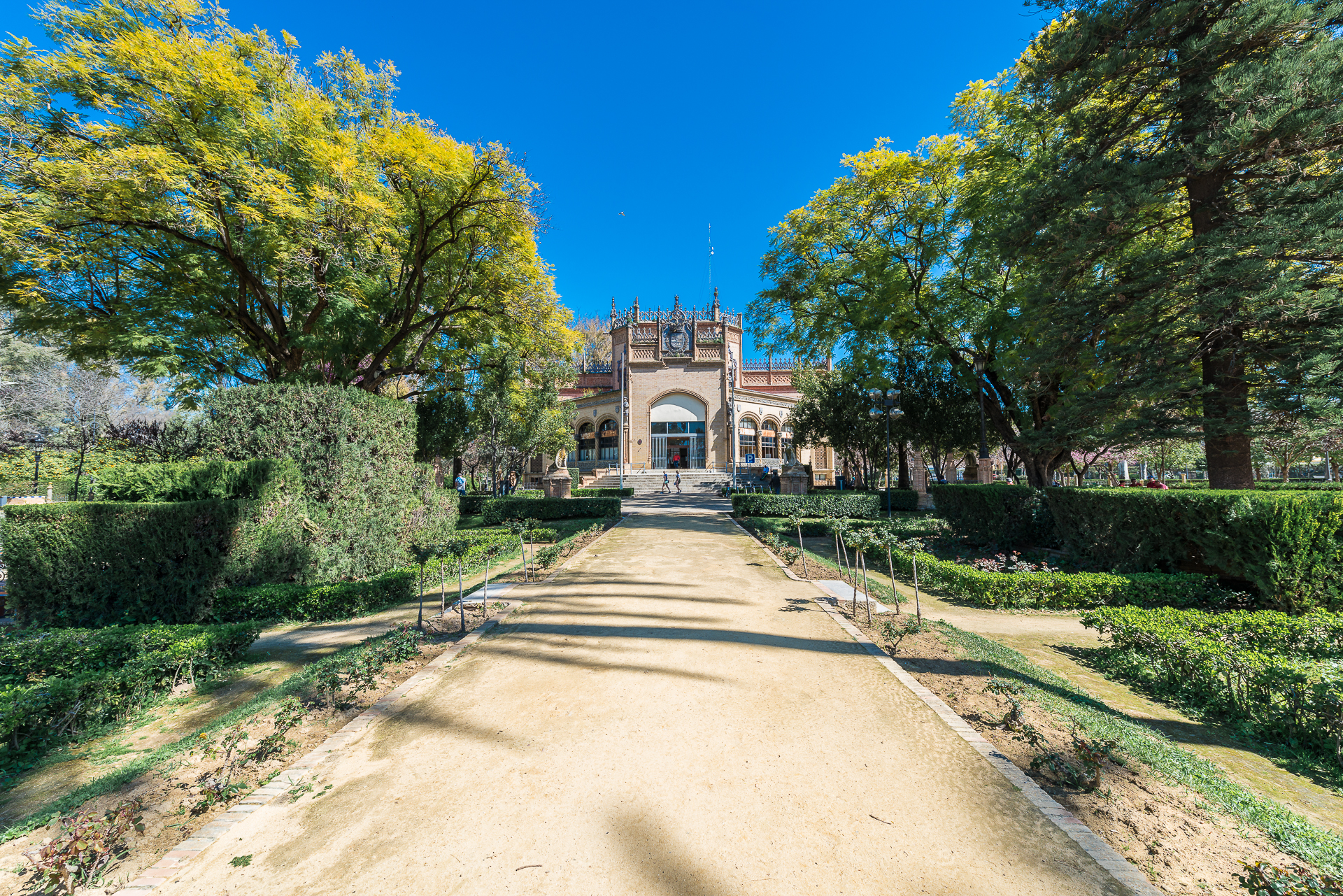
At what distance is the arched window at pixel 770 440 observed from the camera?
41312 mm

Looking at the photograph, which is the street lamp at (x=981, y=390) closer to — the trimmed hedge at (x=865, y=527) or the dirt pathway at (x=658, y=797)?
the trimmed hedge at (x=865, y=527)

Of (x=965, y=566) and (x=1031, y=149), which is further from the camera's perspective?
(x=1031, y=149)

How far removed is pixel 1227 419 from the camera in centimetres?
809

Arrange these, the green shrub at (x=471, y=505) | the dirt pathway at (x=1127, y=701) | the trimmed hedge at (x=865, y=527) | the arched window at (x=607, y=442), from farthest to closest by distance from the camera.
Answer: the arched window at (x=607, y=442), the green shrub at (x=471, y=505), the trimmed hedge at (x=865, y=527), the dirt pathway at (x=1127, y=701)

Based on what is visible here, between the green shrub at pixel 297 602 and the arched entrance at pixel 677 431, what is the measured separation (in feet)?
105

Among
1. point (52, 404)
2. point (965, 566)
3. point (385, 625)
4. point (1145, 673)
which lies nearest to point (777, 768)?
point (1145, 673)

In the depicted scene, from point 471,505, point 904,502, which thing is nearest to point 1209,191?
point 904,502

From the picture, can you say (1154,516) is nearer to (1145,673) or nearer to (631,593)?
(1145,673)

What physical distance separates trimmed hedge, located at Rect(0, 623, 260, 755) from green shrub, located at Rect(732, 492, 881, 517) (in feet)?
46.8

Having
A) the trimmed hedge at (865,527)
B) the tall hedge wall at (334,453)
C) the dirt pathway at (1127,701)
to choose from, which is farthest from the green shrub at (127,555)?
the trimmed hedge at (865,527)

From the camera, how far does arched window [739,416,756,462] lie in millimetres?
40250

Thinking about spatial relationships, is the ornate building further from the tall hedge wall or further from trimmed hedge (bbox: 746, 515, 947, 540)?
the tall hedge wall

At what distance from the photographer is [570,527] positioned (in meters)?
14.8

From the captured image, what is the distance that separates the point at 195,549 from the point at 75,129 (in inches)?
350
